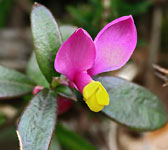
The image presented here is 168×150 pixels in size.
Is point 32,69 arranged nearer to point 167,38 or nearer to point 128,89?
point 128,89

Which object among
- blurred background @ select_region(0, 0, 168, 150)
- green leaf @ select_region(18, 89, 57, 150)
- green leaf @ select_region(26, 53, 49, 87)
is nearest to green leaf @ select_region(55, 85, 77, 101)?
green leaf @ select_region(18, 89, 57, 150)

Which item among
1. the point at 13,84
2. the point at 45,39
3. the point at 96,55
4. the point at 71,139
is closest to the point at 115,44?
the point at 96,55

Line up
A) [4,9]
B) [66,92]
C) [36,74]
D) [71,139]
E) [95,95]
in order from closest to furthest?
[95,95] → [66,92] → [36,74] → [71,139] → [4,9]

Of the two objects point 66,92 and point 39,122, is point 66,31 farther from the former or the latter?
point 39,122

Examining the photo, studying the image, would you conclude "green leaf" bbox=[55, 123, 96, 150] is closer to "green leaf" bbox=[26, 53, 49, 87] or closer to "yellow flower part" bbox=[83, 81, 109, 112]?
"green leaf" bbox=[26, 53, 49, 87]

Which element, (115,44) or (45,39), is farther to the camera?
(45,39)

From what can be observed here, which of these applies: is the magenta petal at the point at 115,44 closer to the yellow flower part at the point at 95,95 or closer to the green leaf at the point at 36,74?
the yellow flower part at the point at 95,95
